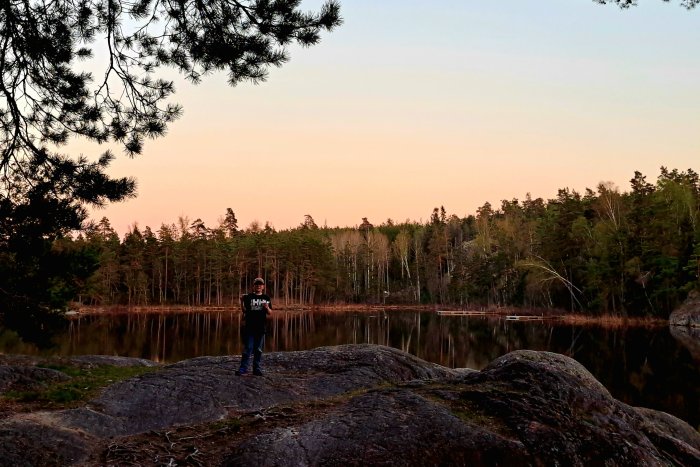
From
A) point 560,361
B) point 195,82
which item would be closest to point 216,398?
point 195,82

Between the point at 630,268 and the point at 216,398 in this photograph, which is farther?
the point at 630,268

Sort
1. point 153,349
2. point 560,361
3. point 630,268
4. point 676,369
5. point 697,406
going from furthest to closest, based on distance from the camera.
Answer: point 630,268 < point 153,349 < point 676,369 < point 697,406 < point 560,361

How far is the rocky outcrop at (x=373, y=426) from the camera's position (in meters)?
7.00

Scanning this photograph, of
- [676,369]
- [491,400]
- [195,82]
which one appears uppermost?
[195,82]

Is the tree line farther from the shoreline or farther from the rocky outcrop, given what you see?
the rocky outcrop

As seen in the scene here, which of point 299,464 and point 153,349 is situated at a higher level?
point 299,464

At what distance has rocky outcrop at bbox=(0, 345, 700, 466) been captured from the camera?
7.00m

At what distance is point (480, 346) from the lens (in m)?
42.1

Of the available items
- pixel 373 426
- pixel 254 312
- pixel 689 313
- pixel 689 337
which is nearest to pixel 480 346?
pixel 689 337

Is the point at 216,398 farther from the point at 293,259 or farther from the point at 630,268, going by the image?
the point at 293,259

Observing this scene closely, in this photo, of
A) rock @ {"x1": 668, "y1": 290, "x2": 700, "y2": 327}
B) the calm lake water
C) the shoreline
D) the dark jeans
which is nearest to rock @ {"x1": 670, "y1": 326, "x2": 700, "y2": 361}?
the calm lake water

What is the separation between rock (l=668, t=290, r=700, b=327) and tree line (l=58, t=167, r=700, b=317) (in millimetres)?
1241

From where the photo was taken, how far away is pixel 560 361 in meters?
9.68

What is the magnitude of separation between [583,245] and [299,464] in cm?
7465
